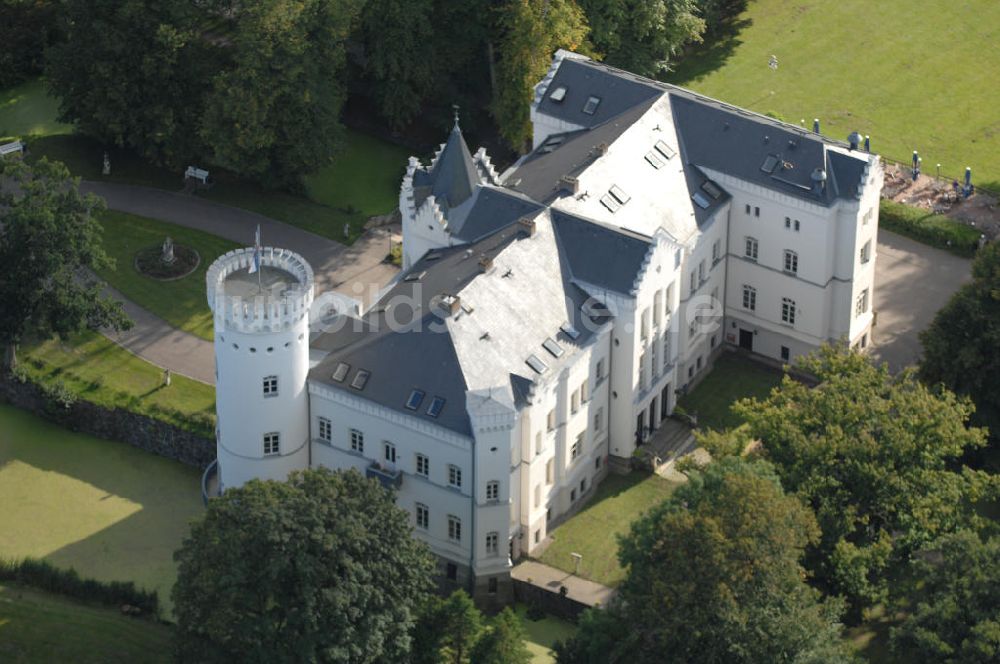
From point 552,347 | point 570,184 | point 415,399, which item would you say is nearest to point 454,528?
point 415,399

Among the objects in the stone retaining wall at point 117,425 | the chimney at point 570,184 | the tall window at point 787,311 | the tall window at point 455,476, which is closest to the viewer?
the tall window at point 455,476

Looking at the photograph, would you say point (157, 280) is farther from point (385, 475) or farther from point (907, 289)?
point (907, 289)

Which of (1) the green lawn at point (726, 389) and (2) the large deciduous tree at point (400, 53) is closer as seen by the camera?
(1) the green lawn at point (726, 389)

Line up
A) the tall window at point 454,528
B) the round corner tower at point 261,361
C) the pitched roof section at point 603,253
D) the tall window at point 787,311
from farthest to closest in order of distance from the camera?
1. the tall window at point 787,311
2. the pitched roof section at point 603,253
3. the tall window at point 454,528
4. the round corner tower at point 261,361

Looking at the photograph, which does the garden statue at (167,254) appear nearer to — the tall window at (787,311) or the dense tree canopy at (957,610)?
the tall window at (787,311)

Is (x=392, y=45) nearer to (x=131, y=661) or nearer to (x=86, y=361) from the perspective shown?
(x=86, y=361)

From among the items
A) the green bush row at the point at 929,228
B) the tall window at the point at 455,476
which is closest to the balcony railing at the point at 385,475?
the tall window at the point at 455,476
